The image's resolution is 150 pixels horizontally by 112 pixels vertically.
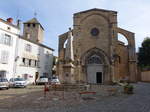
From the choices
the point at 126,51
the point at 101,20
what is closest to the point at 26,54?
the point at 101,20

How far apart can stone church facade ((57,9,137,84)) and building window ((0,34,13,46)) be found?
9.63 metres

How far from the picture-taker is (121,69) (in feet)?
102

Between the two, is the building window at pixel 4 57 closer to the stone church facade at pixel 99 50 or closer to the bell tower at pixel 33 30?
the stone church facade at pixel 99 50

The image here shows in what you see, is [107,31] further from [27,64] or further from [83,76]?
[27,64]

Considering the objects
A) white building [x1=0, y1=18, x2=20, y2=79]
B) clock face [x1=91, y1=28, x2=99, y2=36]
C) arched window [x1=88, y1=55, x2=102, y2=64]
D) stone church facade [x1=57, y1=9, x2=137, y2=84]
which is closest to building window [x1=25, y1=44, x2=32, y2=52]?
white building [x1=0, y1=18, x2=20, y2=79]

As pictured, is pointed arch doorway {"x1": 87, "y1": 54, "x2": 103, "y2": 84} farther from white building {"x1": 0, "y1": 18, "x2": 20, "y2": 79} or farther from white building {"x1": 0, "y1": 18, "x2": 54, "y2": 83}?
white building {"x1": 0, "y1": 18, "x2": 20, "y2": 79}

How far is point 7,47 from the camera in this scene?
Answer: 2402 cm

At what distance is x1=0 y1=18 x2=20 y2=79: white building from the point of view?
75.6 feet

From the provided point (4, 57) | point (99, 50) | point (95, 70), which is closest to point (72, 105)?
point (4, 57)

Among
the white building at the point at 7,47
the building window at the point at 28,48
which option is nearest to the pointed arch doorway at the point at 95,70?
the building window at the point at 28,48

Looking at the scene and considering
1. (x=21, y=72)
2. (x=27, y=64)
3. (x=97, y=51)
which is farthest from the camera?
(x=97, y=51)

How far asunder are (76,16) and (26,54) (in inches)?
481

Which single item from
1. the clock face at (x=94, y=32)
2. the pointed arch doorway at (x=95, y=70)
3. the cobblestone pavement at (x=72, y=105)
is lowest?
the cobblestone pavement at (x=72, y=105)

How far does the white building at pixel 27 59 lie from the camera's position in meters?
24.8
